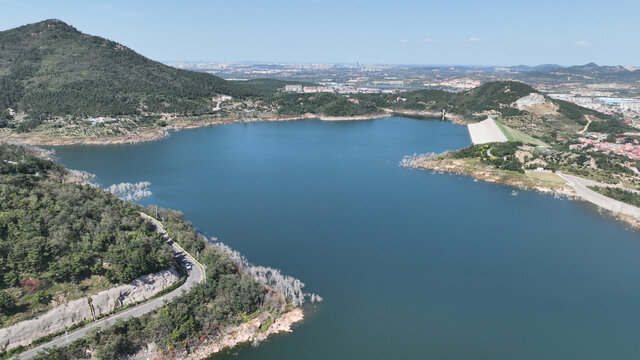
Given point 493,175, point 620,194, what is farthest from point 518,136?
point 620,194

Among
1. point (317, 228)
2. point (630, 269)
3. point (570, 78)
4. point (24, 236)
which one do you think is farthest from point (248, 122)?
point (570, 78)

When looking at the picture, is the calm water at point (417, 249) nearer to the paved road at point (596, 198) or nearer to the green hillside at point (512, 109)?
the paved road at point (596, 198)

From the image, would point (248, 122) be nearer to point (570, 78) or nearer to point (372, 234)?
point (372, 234)

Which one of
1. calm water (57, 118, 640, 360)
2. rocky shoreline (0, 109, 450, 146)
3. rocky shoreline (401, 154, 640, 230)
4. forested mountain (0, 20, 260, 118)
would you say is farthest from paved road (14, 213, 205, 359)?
forested mountain (0, 20, 260, 118)

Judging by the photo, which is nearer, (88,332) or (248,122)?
(88,332)

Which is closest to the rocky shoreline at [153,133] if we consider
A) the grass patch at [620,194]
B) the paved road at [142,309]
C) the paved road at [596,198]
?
the paved road at [142,309]

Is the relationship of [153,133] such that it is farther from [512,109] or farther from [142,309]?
[512,109]

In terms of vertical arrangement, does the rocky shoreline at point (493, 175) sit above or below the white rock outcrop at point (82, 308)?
below
